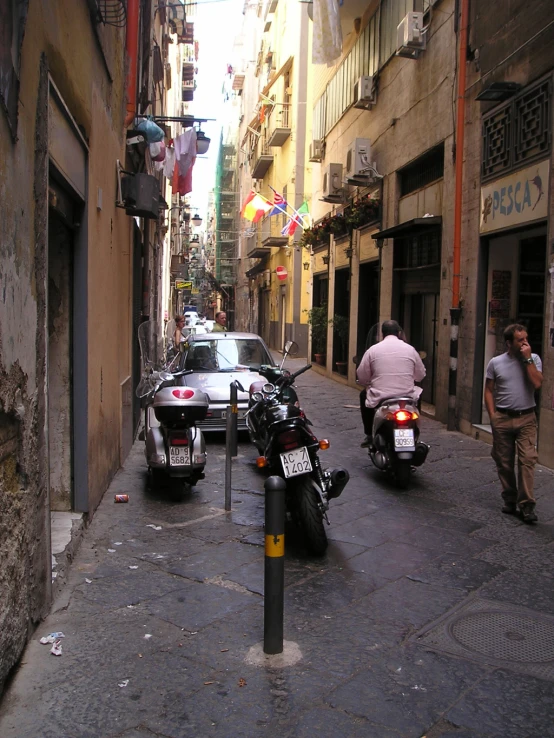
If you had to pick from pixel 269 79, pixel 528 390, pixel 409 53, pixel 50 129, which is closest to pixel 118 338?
pixel 50 129

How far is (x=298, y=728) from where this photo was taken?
10.2ft

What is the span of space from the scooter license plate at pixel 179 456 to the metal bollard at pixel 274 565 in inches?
133

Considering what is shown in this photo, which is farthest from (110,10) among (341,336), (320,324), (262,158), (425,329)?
(262,158)

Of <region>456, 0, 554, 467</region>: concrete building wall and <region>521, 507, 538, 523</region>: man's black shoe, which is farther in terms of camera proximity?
<region>456, 0, 554, 467</region>: concrete building wall

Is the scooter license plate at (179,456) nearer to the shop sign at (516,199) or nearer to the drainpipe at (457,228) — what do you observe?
the shop sign at (516,199)

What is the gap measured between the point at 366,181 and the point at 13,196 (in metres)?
13.4

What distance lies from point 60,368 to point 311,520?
2.35m

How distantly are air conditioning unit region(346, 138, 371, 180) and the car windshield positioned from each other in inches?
232

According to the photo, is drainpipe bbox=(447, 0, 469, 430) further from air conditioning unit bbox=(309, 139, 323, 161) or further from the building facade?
air conditioning unit bbox=(309, 139, 323, 161)

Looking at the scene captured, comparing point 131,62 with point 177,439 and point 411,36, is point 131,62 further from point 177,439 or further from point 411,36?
point 411,36

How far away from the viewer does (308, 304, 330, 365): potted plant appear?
70.5ft

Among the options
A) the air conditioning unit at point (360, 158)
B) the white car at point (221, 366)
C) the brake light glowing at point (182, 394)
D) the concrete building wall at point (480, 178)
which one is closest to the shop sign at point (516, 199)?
the concrete building wall at point (480, 178)

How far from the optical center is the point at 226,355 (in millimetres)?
11250

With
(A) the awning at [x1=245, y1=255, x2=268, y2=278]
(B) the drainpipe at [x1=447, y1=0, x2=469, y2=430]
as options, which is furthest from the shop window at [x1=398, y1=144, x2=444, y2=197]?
(A) the awning at [x1=245, y1=255, x2=268, y2=278]
